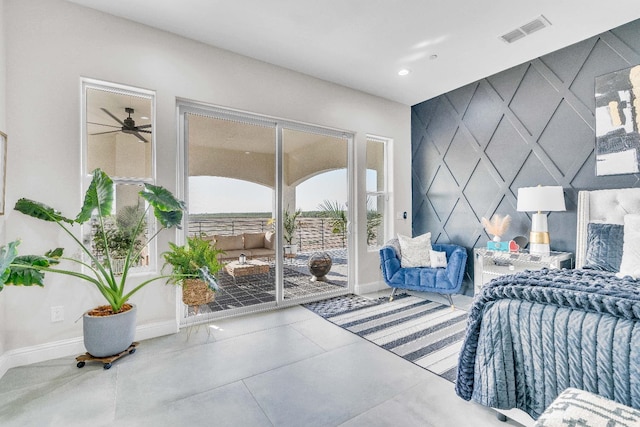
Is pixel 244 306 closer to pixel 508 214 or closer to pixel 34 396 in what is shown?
pixel 34 396

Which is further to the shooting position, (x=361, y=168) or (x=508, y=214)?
(x=361, y=168)

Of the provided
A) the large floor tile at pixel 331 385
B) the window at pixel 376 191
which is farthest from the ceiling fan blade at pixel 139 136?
the window at pixel 376 191

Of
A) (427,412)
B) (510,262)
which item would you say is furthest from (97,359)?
(510,262)

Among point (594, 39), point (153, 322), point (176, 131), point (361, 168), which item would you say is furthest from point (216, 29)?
point (594, 39)

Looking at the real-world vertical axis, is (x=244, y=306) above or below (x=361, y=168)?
below

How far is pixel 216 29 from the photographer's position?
2842 millimetres

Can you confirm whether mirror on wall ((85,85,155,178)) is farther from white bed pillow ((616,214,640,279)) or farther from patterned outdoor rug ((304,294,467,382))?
white bed pillow ((616,214,640,279))

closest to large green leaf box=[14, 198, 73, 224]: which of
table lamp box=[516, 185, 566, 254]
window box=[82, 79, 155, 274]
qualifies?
window box=[82, 79, 155, 274]

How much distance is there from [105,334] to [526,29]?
448cm

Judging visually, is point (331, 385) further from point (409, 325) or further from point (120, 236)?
point (120, 236)

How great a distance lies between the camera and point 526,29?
2830mm

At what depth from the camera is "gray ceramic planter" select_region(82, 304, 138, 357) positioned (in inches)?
89.0

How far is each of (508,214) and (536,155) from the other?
2.41 ft

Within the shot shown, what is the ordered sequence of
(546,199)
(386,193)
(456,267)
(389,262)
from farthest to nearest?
(386,193) → (389,262) → (456,267) → (546,199)
